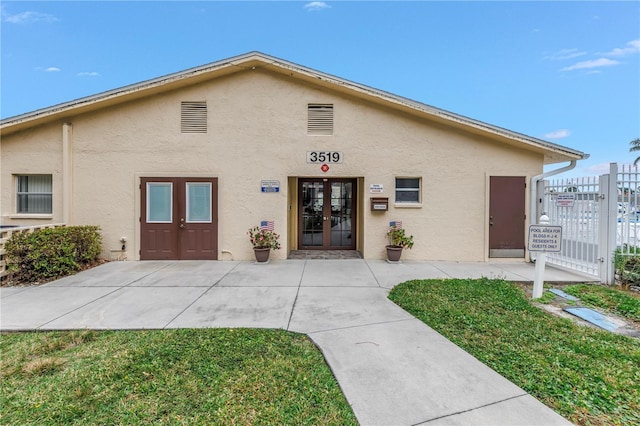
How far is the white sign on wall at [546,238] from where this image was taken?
5.18m

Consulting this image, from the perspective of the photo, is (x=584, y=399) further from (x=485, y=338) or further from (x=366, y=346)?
(x=366, y=346)

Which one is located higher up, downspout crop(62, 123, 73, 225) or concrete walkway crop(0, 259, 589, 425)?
downspout crop(62, 123, 73, 225)

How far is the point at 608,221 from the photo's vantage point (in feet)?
19.5

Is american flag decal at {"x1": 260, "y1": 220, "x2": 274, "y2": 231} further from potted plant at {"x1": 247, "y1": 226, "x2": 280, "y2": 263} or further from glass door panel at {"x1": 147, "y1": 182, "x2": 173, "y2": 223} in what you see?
glass door panel at {"x1": 147, "y1": 182, "x2": 173, "y2": 223}

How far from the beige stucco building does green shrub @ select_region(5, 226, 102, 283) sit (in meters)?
1.34

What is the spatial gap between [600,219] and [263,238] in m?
7.84

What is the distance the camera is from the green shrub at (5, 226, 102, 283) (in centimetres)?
614

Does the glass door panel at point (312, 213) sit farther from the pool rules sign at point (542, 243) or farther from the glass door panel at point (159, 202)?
the pool rules sign at point (542, 243)

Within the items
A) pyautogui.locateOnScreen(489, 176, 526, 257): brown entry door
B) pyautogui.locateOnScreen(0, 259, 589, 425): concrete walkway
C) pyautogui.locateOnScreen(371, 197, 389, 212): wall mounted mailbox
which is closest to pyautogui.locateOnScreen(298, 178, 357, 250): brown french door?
pyautogui.locateOnScreen(371, 197, 389, 212): wall mounted mailbox

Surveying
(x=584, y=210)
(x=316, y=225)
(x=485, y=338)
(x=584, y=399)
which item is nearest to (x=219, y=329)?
(x=485, y=338)

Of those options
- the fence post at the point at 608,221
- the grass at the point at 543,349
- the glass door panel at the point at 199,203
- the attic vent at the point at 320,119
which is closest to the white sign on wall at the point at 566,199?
the fence post at the point at 608,221

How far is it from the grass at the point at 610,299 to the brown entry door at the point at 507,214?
2376mm

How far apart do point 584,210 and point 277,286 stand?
709 centimetres

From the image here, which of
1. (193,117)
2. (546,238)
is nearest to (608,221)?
(546,238)
